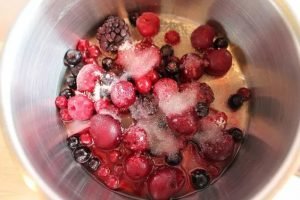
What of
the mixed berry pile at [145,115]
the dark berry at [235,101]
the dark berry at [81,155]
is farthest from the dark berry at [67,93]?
the dark berry at [235,101]

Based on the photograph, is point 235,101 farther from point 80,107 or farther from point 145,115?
point 80,107

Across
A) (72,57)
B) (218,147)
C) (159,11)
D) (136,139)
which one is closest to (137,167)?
(136,139)

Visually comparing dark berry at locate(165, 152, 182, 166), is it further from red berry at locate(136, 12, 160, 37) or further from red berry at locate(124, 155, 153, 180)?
red berry at locate(136, 12, 160, 37)

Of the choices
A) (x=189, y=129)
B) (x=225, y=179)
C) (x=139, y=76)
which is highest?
(x=139, y=76)

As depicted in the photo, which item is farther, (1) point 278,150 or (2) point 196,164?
(2) point 196,164

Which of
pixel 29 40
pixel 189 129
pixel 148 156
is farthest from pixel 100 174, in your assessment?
pixel 29 40

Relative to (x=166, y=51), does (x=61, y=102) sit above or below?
below

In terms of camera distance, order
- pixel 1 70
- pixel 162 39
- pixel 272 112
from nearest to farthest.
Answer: pixel 1 70, pixel 272 112, pixel 162 39

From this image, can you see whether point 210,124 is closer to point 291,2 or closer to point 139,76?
point 139,76
